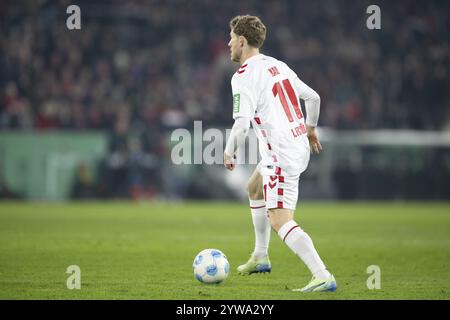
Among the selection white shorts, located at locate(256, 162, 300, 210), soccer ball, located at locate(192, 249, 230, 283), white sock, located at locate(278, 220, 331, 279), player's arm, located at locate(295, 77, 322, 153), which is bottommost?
soccer ball, located at locate(192, 249, 230, 283)

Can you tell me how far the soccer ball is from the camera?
7465 millimetres

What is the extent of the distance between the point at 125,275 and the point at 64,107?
1669 cm

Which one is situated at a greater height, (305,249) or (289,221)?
(289,221)

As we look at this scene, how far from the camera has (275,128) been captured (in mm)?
7324

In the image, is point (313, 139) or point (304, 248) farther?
point (313, 139)

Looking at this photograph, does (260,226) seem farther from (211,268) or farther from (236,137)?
(236,137)

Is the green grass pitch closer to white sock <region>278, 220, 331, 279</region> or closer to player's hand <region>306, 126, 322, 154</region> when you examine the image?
white sock <region>278, 220, 331, 279</region>

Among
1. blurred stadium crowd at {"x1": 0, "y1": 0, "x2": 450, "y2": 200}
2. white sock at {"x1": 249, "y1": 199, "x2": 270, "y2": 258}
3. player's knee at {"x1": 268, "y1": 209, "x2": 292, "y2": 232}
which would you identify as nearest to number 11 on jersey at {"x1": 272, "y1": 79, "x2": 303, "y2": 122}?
player's knee at {"x1": 268, "y1": 209, "x2": 292, "y2": 232}

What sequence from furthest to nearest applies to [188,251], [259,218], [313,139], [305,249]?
[188,251] < [259,218] < [313,139] < [305,249]

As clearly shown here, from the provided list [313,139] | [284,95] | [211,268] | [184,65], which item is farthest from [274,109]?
[184,65]

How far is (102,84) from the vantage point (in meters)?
25.5

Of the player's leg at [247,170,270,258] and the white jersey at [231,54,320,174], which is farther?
the player's leg at [247,170,270,258]

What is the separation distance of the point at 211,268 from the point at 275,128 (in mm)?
1375
